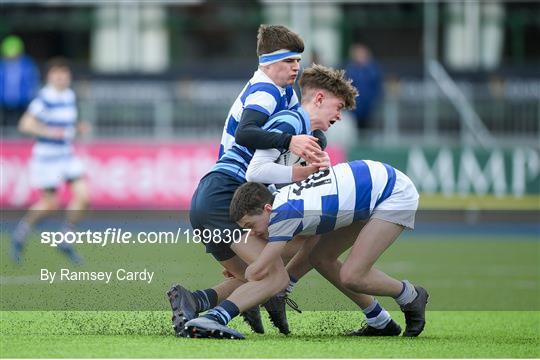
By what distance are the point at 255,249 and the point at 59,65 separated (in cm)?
827

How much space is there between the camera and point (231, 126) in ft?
28.8

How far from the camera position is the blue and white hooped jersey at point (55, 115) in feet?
54.0

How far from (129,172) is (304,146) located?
13590mm

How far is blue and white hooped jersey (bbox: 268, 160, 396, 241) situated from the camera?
27.2 ft

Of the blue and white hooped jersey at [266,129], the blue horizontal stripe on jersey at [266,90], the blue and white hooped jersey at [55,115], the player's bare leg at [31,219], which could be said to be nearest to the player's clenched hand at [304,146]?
the blue and white hooped jersey at [266,129]

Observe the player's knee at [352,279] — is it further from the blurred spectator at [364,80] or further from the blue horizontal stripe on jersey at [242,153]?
the blurred spectator at [364,80]

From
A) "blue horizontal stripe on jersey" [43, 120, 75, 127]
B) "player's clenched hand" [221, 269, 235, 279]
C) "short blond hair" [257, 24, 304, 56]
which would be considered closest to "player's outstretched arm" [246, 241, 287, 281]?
"player's clenched hand" [221, 269, 235, 279]

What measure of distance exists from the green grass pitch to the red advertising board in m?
10.5

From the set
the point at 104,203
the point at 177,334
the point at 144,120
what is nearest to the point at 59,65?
the point at 104,203

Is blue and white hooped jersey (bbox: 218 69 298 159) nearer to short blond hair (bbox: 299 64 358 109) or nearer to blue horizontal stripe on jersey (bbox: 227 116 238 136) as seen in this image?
blue horizontal stripe on jersey (bbox: 227 116 238 136)

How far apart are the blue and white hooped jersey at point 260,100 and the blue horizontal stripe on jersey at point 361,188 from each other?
23.7 inches

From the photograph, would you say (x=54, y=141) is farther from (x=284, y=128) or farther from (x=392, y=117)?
(x=284, y=128)

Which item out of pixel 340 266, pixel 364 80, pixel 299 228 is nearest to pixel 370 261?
pixel 340 266

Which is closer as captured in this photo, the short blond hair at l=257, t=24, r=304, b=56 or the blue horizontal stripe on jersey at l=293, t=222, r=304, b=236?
the blue horizontal stripe on jersey at l=293, t=222, r=304, b=236
